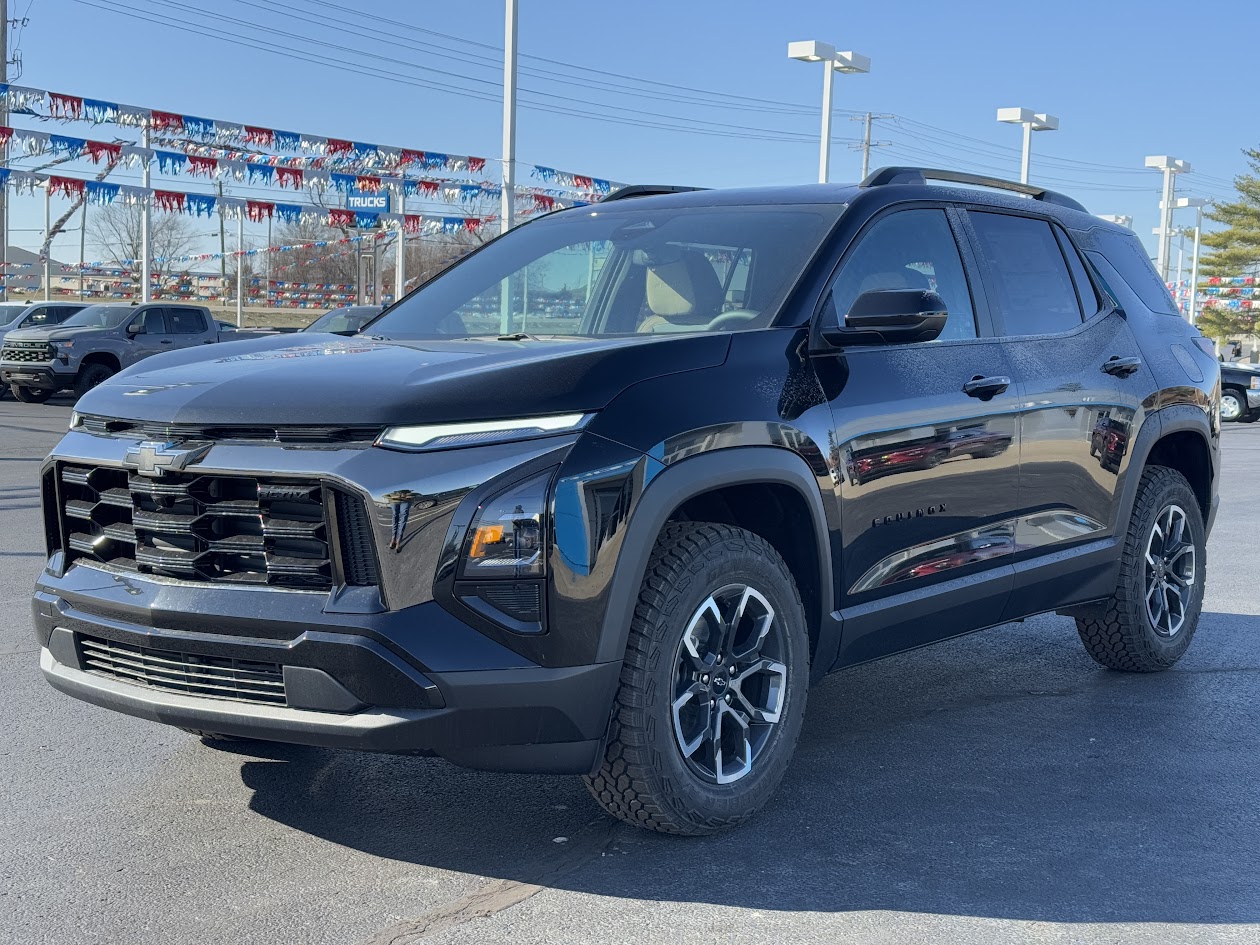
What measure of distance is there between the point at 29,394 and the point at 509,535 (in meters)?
23.5

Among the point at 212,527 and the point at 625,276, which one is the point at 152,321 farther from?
the point at 212,527

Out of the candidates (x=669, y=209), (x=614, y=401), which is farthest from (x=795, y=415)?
(x=669, y=209)

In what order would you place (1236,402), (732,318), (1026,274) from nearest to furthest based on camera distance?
(732,318) < (1026,274) < (1236,402)

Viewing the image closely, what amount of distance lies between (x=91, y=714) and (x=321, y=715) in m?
2.06

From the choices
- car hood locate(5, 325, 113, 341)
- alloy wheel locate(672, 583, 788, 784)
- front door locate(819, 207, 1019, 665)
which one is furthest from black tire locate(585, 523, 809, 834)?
car hood locate(5, 325, 113, 341)

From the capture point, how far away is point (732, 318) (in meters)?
4.35

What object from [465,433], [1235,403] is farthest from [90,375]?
[1235,403]

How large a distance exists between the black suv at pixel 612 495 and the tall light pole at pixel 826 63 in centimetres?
2072

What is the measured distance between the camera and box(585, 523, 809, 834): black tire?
3600mm

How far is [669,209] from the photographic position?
5078 mm

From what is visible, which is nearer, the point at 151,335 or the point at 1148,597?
the point at 1148,597

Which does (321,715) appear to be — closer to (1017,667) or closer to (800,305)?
(800,305)

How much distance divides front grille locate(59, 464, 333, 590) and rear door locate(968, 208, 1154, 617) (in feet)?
8.54

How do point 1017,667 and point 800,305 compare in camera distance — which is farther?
point 1017,667
